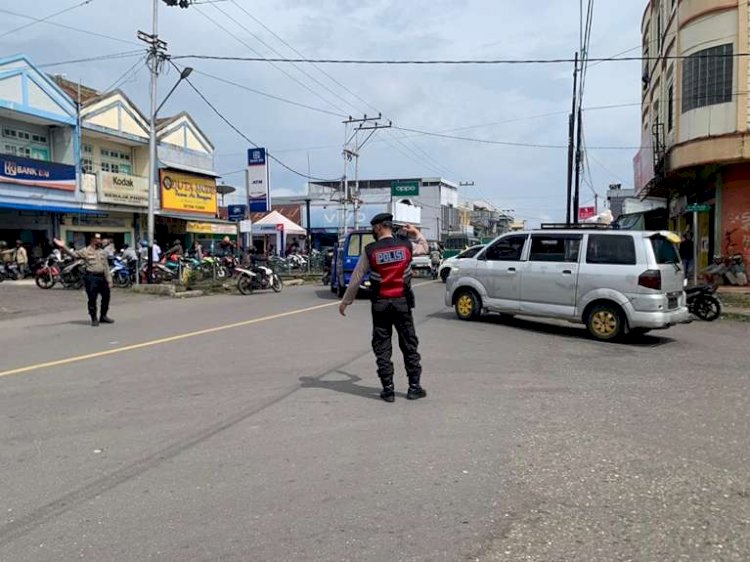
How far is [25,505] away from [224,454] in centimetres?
133

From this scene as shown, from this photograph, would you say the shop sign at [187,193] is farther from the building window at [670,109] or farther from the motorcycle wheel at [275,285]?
the building window at [670,109]

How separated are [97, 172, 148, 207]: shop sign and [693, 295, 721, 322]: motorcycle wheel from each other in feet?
74.5

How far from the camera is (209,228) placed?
34406 mm

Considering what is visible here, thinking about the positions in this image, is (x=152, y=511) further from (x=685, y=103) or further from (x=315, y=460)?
(x=685, y=103)

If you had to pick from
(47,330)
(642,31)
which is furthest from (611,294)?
(642,31)

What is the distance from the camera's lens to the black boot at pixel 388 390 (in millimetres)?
6184

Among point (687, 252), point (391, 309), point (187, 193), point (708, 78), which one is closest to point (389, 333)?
point (391, 309)

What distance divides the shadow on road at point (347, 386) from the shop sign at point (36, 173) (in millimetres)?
19471

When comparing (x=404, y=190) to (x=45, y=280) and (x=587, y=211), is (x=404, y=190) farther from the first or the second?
(x=45, y=280)

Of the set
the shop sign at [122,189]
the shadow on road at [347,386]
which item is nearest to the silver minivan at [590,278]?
the shadow on road at [347,386]

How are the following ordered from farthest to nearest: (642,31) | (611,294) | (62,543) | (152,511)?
(642,31) < (611,294) < (152,511) < (62,543)

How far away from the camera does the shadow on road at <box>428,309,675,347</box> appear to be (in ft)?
33.7

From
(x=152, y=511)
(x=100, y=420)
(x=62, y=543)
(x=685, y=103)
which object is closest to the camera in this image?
(x=62, y=543)

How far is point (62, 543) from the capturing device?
336 centimetres
